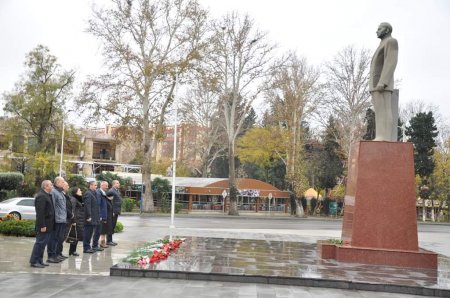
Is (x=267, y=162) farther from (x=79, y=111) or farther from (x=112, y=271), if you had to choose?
(x=112, y=271)

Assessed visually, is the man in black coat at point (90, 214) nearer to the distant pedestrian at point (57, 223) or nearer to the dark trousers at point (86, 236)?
the dark trousers at point (86, 236)

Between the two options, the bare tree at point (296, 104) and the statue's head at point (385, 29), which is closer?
the statue's head at point (385, 29)

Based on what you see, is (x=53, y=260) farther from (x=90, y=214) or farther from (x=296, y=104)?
(x=296, y=104)

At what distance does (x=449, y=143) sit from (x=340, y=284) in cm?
5510

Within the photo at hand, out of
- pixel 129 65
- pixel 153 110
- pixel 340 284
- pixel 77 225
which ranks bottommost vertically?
pixel 340 284

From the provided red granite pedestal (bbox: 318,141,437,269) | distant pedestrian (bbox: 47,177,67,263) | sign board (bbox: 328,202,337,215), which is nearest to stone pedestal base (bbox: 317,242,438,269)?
red granite pedestal (bbox: 318,141,437,269)

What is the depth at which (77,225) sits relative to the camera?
1296cm

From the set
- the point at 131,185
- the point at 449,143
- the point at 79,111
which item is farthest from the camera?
the point at 449,143

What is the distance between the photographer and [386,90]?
13.9 meters

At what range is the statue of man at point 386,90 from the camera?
13742mm

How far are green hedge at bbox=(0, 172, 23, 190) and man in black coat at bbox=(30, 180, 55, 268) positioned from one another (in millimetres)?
25260

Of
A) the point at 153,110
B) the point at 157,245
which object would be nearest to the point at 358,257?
the point at 157,245

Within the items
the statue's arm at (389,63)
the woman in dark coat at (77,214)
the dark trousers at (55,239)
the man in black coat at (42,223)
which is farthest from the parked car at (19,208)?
the statue's arm at (389,63)

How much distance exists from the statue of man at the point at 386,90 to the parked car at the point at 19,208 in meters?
16.9
